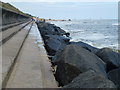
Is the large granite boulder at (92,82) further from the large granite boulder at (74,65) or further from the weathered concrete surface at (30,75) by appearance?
the large granite boulder at (74,65)

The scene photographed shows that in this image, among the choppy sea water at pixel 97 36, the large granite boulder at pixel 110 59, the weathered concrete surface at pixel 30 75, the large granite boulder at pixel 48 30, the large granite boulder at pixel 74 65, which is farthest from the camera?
the choppy sea water at pixel 97 36

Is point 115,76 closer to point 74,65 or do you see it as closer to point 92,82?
point 74,65

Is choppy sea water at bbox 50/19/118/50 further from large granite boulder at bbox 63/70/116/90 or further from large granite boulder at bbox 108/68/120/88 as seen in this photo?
large granite boulder at bbox 63/70/116/90

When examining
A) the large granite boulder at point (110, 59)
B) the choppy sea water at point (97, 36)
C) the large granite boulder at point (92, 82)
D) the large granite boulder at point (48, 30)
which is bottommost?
the choppy sea water at point (97, 36)

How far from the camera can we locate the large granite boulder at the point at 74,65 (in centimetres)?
425

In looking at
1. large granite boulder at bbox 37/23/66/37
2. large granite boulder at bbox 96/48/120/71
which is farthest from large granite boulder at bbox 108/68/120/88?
large granite boulder at bbox 37/23/66/37

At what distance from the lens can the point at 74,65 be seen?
4.25 m

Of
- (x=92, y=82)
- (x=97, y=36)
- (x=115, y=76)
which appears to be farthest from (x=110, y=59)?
(x=97, y=36)

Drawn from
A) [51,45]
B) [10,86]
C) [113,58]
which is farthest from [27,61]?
[51,45]

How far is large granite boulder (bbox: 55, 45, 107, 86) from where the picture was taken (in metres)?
4.25

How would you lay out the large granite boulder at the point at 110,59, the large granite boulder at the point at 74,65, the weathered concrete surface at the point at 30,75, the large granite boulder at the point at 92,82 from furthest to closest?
the large granite boulder at the point at 110,59, the large granite boulder at the point at 74,65, the weathered concrete surface at the point at 30,75, the large granite boulder at the point at 92,82

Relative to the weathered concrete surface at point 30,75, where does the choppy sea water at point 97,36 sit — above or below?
below

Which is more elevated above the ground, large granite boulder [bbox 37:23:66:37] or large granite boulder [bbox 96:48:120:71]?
large granite boulder [bbox 37:23:66:37]

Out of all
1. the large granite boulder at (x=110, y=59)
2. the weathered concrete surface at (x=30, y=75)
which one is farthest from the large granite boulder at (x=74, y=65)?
the large granite boulder at (x=110, y=59)
